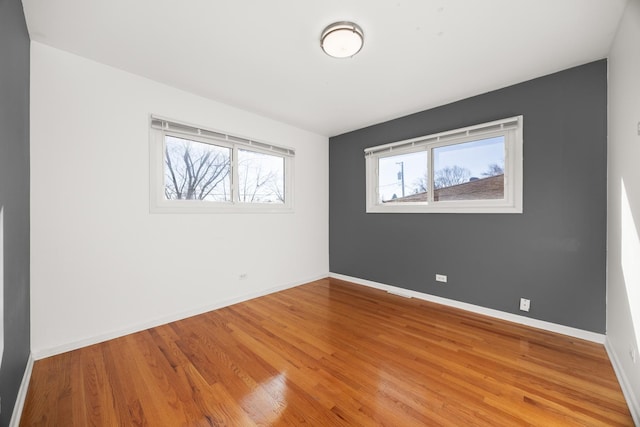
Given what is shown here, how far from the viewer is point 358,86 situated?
2.75 metres

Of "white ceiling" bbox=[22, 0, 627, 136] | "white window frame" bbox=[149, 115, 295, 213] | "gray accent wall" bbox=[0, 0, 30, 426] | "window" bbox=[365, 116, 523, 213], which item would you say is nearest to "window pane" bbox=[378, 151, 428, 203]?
"window" bbox=[365, 116, 523, 213]

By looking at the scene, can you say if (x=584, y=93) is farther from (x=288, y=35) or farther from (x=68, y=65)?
(x=68, y=65)

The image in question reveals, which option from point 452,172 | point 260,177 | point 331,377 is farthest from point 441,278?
point 260,177

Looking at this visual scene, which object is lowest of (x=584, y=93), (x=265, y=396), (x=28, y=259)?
(x=265, y=396)

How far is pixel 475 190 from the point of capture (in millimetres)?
3029

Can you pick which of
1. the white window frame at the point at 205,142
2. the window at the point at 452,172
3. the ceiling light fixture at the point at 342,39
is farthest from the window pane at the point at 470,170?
the white window frame at the point at 205,142

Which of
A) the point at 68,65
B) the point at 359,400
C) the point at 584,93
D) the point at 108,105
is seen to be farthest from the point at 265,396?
the point at 584,93

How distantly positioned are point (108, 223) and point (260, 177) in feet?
6.02

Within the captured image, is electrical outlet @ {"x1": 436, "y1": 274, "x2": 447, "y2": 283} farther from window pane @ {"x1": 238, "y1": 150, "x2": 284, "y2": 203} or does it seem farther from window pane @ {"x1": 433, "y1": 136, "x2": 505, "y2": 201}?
window pane @ {"x1": 238, "y1": 150, "x2": 284, "y2": 203}

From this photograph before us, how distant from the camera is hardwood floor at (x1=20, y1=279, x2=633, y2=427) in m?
1.46

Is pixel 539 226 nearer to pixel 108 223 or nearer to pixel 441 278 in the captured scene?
pixel 441 278

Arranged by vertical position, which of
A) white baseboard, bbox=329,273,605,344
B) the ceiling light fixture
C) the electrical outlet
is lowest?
white baseboard, bbox=329,273,605,344

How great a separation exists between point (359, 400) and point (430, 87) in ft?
9.67

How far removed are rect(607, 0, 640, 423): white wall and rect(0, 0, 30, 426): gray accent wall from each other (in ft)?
11.3
